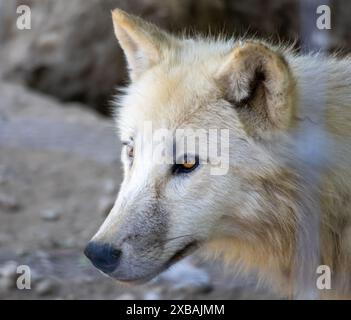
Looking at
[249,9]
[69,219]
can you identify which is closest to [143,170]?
[69,219]

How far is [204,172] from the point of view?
360 centimetres

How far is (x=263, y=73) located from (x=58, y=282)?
2.41m

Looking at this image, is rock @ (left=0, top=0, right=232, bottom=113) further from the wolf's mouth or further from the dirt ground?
the wolf's mouth

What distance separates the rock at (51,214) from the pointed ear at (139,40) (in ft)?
6.72

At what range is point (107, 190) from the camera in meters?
6.44

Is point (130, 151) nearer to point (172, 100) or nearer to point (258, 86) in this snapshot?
point (172, 100)

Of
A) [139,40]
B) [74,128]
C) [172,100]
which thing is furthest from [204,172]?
[74,128]

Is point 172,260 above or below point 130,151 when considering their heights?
below

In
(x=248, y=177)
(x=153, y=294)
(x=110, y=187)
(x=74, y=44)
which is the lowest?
(x=153, y=294)

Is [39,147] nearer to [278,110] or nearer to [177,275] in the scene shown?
[177,275]

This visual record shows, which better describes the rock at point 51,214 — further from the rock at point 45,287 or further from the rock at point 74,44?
the rock at point 74,44

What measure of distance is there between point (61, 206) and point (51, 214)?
0.58ft

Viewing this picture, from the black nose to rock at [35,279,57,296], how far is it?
1653 mm

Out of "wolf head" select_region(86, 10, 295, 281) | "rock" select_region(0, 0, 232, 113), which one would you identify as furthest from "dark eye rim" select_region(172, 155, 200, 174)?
"rock" select_region(0, 0, 232, 113)
